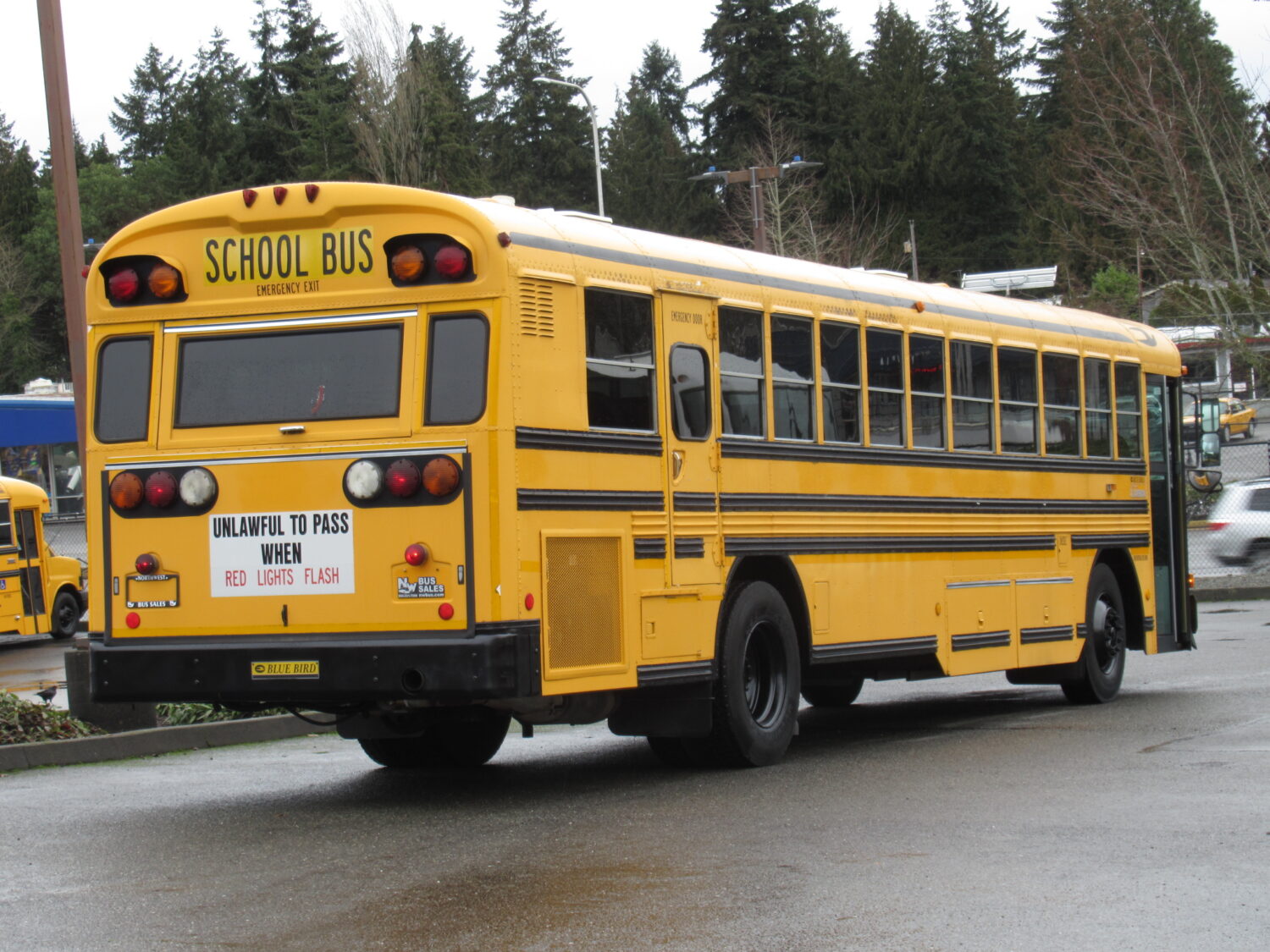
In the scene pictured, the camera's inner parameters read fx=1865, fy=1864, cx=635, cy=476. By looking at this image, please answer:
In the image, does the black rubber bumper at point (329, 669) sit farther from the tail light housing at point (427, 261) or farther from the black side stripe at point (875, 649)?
the black side stripe at point (875, 649)

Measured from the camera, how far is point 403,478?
8.67m

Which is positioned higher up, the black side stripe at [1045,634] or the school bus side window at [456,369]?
the school bus side window at [456,369]

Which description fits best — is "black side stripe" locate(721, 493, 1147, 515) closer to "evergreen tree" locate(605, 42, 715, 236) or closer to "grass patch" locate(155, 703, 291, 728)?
"grass patch" locate(155, 703, 291, 728)

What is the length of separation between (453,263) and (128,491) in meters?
2.03

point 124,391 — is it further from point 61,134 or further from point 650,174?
point 650,174

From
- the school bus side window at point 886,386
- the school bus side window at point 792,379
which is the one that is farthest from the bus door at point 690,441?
the school bus side window at point 886,386

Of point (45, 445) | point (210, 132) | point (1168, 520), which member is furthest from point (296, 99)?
point (1168, 520)

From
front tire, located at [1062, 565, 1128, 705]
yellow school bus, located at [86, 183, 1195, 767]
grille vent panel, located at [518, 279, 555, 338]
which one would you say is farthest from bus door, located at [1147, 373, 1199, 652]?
grille vent panel, located at [518, 279, 555, 338]

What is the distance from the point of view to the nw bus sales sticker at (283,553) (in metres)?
8.81

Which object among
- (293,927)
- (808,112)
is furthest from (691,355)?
(808,112)

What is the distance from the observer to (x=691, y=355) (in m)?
10.1

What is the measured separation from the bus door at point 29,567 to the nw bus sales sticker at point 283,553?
19.1 m

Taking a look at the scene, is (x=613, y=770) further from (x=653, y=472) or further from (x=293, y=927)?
(x=293, y=927)

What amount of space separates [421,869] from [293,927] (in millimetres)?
1073
